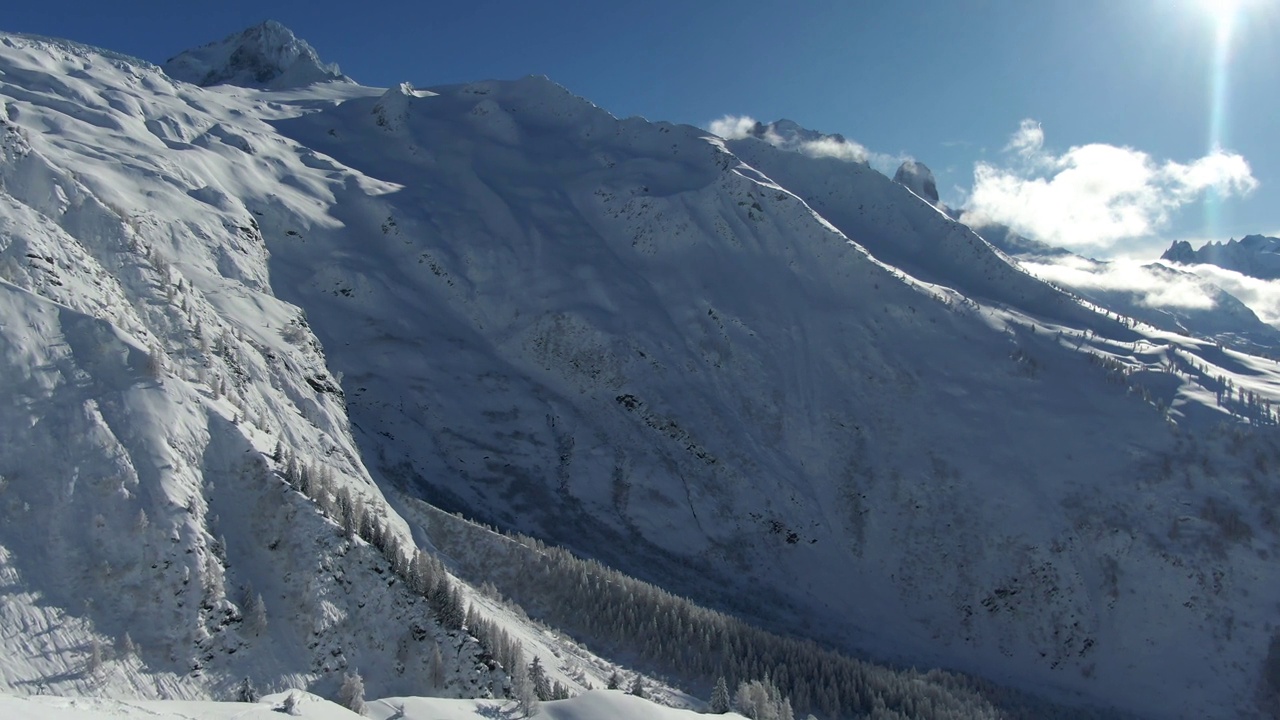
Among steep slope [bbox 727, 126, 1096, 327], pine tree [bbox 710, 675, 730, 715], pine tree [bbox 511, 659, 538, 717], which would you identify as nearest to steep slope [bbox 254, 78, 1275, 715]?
steep slope [bbox 727, 126, 1096, 327]

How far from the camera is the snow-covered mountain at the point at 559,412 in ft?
159

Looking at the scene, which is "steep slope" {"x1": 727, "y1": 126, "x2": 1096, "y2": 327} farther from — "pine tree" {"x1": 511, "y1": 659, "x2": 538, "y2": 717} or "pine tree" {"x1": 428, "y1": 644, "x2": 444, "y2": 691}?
"pine tree" {"x1": 428, "y1": 644, "x2": 444, "y2": 691}

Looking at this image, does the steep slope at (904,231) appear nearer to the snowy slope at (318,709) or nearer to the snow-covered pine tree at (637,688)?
the snow-covered pine tree at (637,688)

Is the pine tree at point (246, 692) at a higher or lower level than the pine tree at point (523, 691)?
lower

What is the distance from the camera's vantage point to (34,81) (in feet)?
390

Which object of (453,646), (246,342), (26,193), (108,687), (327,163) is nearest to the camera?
(108,687)

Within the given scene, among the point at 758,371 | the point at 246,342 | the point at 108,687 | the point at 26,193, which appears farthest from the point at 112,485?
the point at 758,371

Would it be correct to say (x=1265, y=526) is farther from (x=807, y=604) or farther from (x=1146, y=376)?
(x=807, y=604)

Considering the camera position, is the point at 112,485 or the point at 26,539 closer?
the point at 26,539

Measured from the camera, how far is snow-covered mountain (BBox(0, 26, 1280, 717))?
48.3m

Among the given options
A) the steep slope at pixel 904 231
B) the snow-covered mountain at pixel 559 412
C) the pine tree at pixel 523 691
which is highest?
the steep slope at pixel 904 231

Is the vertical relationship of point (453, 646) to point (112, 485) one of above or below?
below

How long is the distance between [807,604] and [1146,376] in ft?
201

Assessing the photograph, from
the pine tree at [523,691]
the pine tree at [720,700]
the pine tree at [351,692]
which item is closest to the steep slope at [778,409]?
the pine tree at [720,700]
